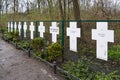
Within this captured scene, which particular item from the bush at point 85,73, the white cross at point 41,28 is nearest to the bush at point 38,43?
the white cross at point 41,28

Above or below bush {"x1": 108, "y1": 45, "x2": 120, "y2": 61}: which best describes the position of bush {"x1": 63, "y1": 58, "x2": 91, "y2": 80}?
below

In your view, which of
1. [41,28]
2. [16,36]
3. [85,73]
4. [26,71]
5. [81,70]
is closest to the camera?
[85,73]

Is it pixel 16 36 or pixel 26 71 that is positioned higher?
pixel 16 36

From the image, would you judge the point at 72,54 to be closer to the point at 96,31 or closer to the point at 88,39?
the point at 88,39

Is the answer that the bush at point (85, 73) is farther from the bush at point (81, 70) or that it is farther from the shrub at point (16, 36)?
the shrub at point (16, 36)

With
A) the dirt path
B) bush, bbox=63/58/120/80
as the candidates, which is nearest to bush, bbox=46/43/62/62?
the dirt path

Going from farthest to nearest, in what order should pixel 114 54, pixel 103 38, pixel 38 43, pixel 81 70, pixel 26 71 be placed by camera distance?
1. pixel 38 43
2. pixel 114 54
3. pixel 26 71
4. pixel 81 70
5. pixel 103 38

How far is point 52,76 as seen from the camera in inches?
311

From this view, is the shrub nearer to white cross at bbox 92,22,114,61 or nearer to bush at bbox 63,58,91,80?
bush at bbox 63,58,91,80

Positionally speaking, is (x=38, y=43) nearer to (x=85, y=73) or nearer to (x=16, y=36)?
(x=85, y=73)

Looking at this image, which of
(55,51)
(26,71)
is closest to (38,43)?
(55,51)

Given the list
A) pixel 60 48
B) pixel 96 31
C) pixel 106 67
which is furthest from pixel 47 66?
pixel 96 31

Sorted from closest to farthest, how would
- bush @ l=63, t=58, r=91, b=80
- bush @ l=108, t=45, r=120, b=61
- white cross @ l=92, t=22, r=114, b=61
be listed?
1. white cross @ l=92, t=22, r=114, b=61
2. bush @ l=63, t=58, r=91, b=80
3. bush @ l=108, t=45, r=120, b=61

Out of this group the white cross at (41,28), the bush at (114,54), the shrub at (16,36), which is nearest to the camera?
the bush at (114,54)
